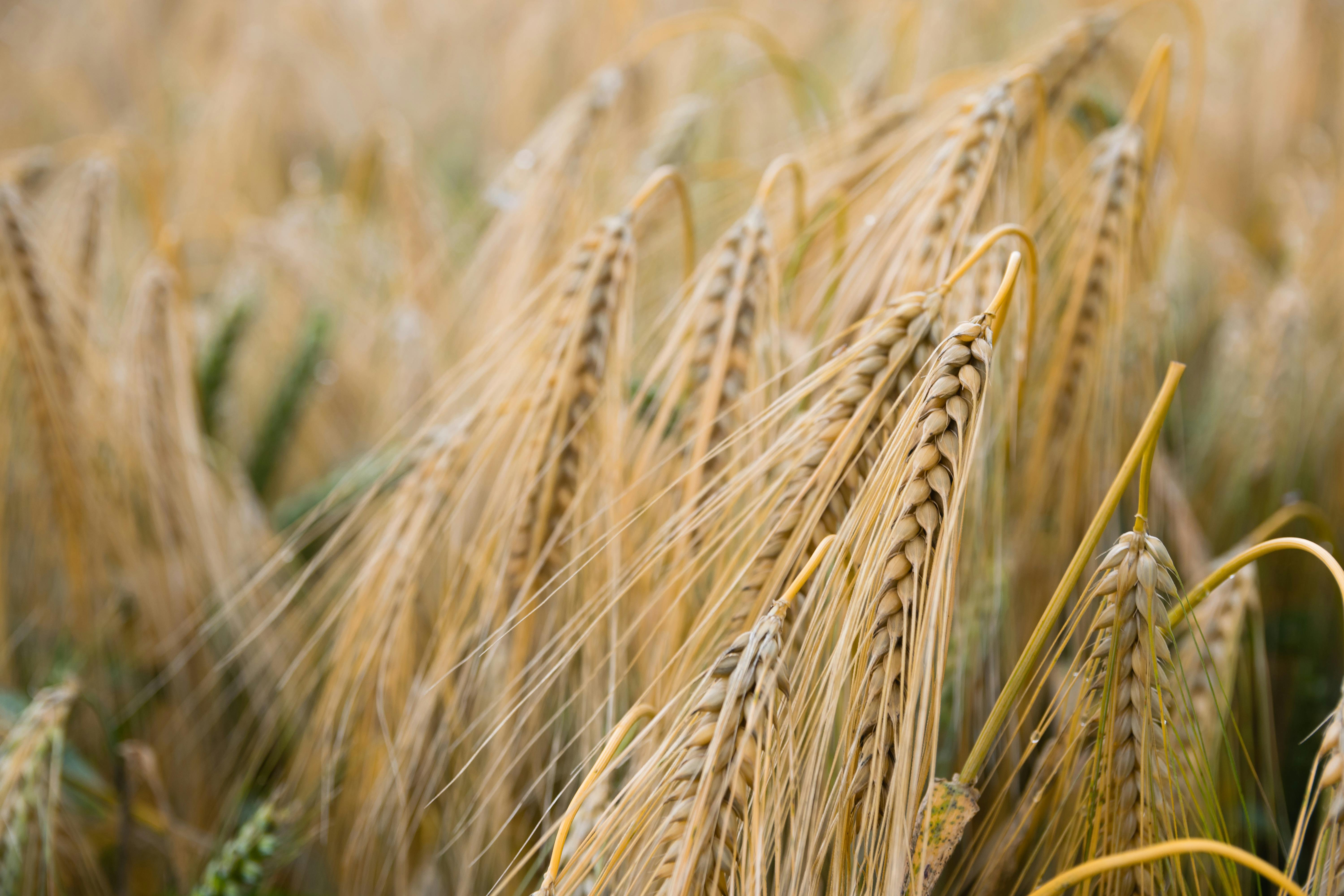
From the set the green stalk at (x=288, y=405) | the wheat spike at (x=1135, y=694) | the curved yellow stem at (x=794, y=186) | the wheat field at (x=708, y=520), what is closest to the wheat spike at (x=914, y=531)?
the wheat field at (x=708, y=520)

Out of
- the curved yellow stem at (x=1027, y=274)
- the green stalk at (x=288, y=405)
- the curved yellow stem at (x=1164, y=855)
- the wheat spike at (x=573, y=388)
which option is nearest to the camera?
the curved yellow stem at (x=1164, y=855)

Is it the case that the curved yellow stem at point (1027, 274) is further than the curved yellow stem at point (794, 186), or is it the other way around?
the curved yellow stem at point (794, 186)

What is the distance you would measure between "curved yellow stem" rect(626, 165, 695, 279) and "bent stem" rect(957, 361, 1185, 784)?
0.37m

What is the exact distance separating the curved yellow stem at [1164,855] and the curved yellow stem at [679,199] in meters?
0.49

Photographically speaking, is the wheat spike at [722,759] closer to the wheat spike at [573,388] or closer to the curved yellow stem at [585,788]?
the curved yellow stem at [585,788]

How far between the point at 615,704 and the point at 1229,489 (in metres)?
0.88

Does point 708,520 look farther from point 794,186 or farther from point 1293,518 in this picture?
point 1293,518

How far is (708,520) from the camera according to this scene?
0.55 metres

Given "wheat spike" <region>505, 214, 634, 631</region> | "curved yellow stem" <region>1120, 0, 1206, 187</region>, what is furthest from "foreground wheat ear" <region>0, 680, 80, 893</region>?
"curved yellow stem" <region>1120, 0, 1206, 187</region>

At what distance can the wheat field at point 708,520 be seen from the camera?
415mm

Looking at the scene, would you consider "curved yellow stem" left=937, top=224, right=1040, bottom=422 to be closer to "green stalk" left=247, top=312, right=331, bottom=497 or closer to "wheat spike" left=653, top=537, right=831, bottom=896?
"wheat spike" left=653, top=537, right=831, bottom=896

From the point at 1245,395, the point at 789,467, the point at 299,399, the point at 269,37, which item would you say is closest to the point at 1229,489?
the point at 1245,395

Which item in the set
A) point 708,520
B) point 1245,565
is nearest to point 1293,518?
point 1245,565

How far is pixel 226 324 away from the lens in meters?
1.14
